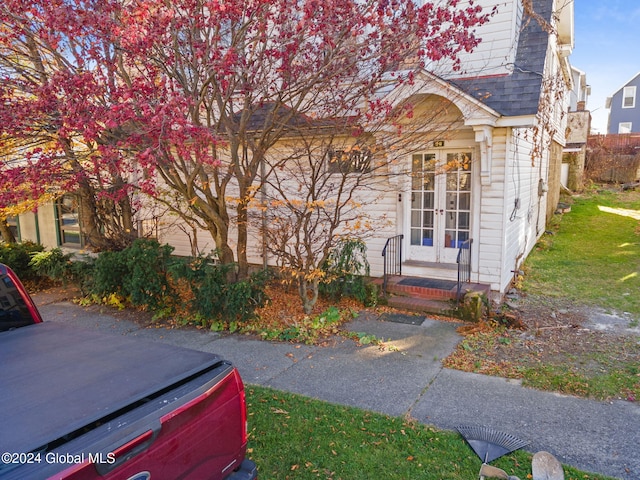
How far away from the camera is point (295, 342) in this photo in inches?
248

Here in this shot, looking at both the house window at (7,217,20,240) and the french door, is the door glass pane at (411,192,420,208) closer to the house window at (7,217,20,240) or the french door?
the french door

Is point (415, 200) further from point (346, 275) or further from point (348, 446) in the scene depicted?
point (348, 446)

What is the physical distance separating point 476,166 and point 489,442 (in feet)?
17.3

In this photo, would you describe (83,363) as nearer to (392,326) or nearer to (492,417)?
(492,417)

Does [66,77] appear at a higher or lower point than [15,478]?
higher

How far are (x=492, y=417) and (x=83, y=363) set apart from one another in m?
3.49

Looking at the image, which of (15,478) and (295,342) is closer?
(15,478)

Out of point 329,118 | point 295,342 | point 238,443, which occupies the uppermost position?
point 329,118

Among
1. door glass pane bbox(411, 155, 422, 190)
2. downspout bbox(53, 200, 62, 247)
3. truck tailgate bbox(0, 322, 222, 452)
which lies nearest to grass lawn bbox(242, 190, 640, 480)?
truck tailgate bbox(0, 322, 222, 452)

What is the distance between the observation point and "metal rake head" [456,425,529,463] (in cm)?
347

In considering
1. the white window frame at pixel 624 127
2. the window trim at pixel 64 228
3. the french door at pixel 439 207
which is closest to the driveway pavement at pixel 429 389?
the french door at pixel 439 207

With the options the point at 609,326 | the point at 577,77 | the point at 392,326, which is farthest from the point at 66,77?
the point at 577,77

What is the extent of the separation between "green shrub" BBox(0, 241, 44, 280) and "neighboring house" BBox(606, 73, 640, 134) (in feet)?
132

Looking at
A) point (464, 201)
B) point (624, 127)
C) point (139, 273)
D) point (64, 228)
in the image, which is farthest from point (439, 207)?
point (624, 127)
